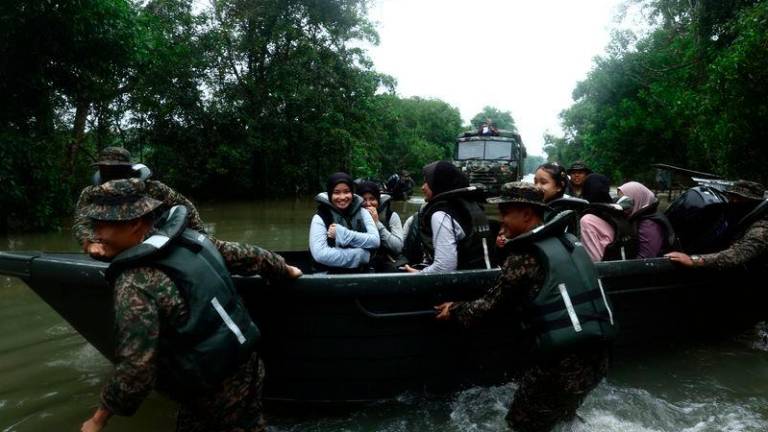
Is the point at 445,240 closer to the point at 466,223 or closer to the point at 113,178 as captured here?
the point at 466,223

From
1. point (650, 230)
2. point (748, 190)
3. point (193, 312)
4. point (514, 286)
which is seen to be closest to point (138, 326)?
point (193, 312)

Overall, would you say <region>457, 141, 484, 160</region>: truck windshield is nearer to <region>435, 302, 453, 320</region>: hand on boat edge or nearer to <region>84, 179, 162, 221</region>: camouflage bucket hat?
<region>435, 302, 453, 320</region>: hand on boat edge

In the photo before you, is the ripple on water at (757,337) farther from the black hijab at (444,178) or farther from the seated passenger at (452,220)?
the black hijab at (444,178)

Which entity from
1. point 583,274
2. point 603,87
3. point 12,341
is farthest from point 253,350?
point 603,87

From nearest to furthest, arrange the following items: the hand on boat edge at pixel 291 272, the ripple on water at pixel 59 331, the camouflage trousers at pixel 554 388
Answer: the camouflage trousers at pixel 554 388, the hand on boat edge at pixel 291 272, the ripple on water at pixel 59 331

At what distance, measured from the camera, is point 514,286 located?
2.61 metres

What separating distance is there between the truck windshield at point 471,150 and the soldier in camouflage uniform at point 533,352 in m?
15.4

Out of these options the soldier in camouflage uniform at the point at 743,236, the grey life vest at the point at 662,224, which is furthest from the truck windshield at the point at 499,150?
the grey life vest at the point at 662,224

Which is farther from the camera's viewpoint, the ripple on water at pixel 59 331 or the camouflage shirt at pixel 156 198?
the ripple on water at pixel 59 331

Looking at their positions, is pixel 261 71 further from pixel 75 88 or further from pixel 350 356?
pixel 350 356

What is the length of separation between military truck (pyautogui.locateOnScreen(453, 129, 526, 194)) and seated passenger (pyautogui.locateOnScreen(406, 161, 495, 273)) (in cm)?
1381

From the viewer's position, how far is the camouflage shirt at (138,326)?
1868 millimetres

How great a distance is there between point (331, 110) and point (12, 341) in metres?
17.3

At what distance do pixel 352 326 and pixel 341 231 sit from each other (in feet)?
2.34
